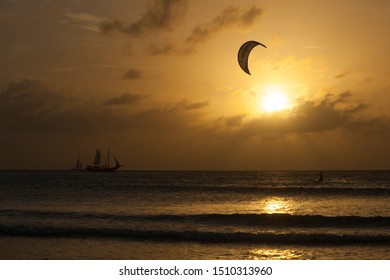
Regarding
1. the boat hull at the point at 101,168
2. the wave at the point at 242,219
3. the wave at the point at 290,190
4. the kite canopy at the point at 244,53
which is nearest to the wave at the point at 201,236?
the wave at the point at 242,219

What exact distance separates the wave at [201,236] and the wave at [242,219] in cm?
399

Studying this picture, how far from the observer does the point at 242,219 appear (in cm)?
2675

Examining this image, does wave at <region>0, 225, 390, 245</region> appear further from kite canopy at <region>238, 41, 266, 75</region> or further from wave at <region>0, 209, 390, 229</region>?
kite canopy at <region>238, 41, 266, 75</region>

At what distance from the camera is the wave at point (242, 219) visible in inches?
963

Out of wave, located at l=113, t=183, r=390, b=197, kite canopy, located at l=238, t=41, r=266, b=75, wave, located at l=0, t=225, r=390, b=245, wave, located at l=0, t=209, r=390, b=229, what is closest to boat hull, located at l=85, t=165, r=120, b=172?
wave, located at l=113, t=183, r=390, b=197

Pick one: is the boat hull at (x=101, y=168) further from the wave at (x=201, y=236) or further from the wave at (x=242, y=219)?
the wave at (x=201, y=236)

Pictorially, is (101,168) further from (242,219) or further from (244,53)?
(244,53)

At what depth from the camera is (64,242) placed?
18.4 m

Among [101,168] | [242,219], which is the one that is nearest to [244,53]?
[242,219]

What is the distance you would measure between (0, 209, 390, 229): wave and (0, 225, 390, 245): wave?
13.1ft

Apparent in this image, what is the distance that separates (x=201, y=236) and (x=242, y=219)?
7.03m

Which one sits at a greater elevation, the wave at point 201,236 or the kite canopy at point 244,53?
the kite canopy at point 244,53
